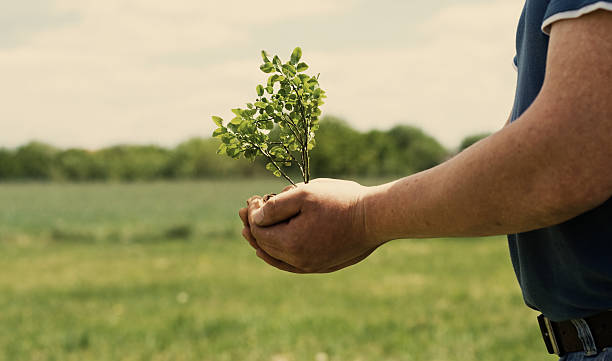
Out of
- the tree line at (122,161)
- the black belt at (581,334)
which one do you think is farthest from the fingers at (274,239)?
the tree line at (122,161)

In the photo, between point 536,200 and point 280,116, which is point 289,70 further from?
point 536,200

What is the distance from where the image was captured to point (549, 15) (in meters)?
1.26

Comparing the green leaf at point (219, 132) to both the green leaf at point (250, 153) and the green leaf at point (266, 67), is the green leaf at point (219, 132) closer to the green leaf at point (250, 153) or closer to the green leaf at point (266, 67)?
the green leaf at point (250, 153)

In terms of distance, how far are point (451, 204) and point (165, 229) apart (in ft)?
61.5

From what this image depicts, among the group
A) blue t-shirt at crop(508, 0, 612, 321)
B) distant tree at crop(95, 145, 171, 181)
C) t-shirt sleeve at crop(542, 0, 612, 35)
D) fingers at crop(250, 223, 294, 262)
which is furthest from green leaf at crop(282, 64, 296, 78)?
distant tree at crop(95, 145, 171, 181)

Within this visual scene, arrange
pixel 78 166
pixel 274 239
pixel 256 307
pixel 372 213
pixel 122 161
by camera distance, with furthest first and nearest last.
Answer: pixel 122 161, pixel 78 166, pixel 256 307, pixel 274 239, pixel 372 213

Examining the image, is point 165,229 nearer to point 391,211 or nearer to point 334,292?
point 334,292

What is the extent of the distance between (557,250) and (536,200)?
30cm

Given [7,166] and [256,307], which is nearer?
[256,307]

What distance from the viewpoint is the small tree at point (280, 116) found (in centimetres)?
178

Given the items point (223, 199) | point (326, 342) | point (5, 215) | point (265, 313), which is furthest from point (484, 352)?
point (223, 199)

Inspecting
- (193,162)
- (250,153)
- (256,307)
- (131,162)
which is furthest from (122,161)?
(250,153)

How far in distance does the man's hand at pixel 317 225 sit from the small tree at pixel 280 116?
0.21 metres

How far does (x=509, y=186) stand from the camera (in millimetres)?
1283
